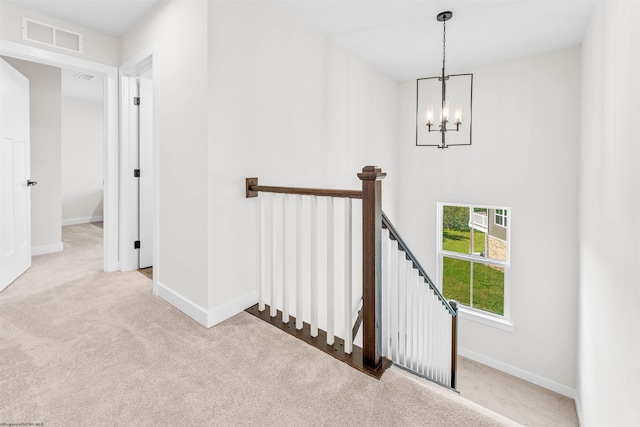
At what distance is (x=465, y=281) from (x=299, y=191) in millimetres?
3971

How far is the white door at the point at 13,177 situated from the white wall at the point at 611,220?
4.29 metres

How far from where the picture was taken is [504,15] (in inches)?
112

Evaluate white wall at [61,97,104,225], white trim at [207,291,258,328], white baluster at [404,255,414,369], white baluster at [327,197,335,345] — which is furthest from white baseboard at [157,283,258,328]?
white wall at [61,97,104,225]

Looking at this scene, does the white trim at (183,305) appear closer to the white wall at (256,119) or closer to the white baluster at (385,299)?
the white wall at (256,119)

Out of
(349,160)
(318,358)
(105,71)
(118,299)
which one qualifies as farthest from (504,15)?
(118,299)

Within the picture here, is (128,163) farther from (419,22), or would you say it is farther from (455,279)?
(455,279)

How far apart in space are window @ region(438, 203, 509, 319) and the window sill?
4 cm

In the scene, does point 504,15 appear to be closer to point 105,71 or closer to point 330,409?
point 330,409

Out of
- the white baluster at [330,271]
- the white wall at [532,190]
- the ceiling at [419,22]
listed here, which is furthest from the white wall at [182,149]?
the white wall at [532,190]

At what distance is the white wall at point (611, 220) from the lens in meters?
1.60

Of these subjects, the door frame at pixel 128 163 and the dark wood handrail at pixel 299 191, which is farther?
the door frame at pixel 128 163

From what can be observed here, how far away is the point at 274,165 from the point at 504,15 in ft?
8.24

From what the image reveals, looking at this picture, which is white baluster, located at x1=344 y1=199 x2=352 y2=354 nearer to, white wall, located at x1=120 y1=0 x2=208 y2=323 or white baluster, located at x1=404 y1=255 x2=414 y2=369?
white baluster, located at x1=404 y1=255 x2=414 y2=369

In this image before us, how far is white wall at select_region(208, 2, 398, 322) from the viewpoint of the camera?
204cm
